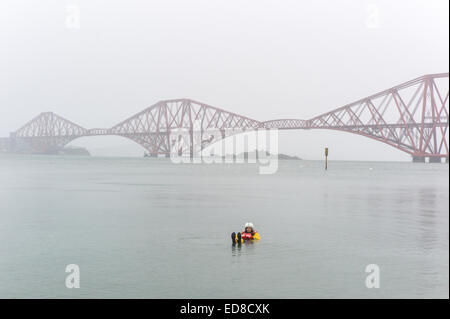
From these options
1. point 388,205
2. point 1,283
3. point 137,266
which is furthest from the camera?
point 388,205

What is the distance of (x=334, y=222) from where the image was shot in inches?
868

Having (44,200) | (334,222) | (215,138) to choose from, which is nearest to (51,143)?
(215,138)

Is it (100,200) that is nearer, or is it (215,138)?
(100,200)

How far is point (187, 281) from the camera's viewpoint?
11.5m

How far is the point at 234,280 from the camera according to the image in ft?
38.0

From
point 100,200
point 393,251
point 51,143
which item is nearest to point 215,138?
point 51,143

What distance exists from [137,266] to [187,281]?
193 cm

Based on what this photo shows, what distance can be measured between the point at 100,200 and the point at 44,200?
317 centimetres
